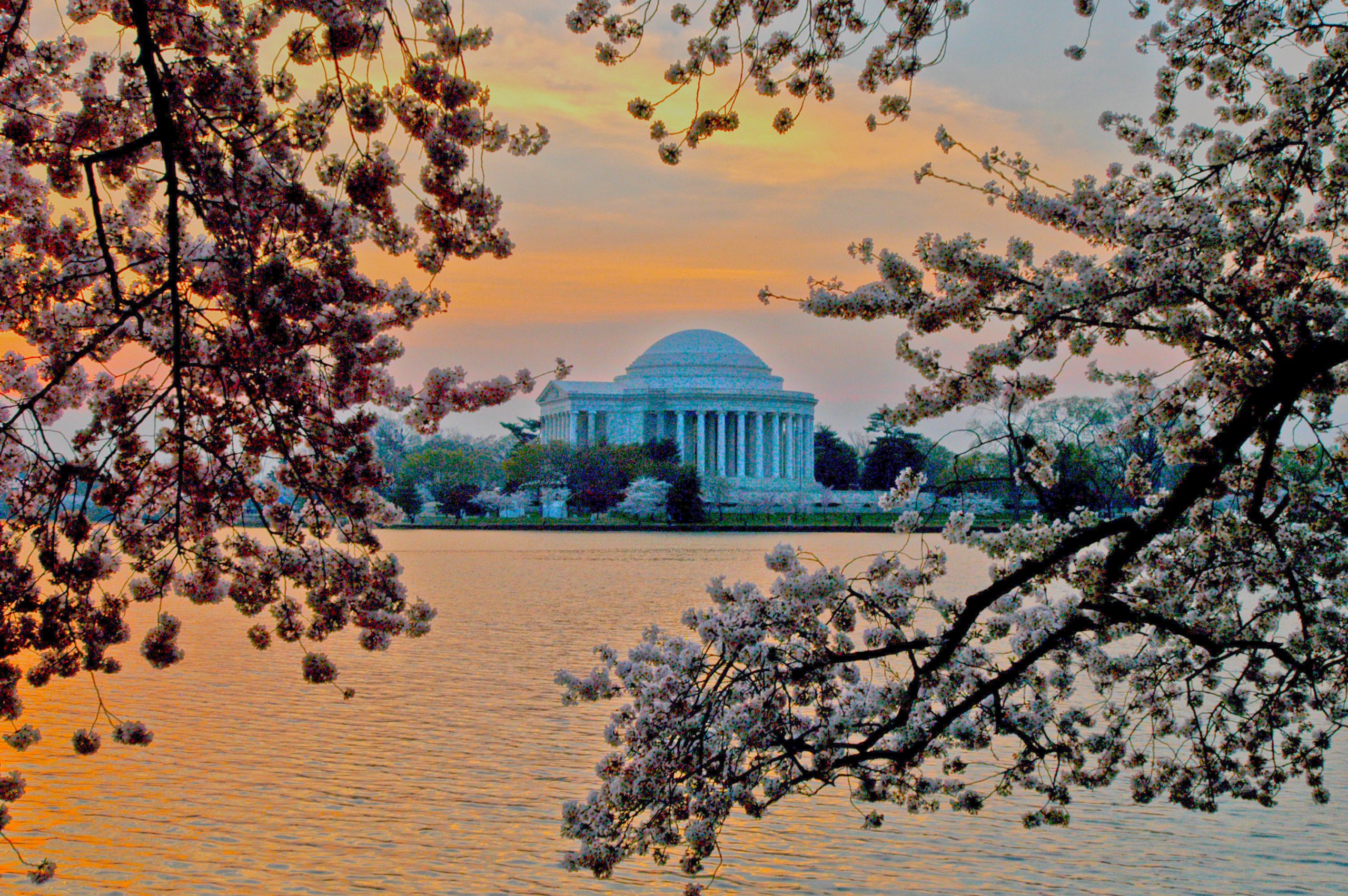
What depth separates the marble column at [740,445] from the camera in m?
116

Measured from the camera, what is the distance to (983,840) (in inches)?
443

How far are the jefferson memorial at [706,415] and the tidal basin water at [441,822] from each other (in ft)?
306

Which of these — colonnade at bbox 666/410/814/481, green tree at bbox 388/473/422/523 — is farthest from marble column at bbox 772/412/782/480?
green tree at bbox 388/473/422/523

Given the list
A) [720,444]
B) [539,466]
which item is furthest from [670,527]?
[720,444]

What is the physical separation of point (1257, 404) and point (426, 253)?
160 inches

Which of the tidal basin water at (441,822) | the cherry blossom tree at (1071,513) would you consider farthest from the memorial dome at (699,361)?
the cherry blossom tree at (1071,513)

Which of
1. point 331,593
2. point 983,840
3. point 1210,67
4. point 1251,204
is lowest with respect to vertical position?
point 983,840

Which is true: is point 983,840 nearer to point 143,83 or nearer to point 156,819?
point 156,819

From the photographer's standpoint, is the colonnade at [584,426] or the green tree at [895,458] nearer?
the green tree at [895,458]

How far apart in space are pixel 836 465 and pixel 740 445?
10.4 metres

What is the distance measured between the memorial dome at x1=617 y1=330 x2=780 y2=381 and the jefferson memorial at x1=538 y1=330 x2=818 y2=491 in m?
0.11

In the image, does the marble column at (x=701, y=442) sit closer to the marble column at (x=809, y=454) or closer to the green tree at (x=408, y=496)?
the marble column at (x=809, y=454)

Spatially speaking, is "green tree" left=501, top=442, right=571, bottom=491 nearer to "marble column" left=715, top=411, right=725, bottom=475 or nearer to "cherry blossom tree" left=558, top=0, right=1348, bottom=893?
"marble column" left=715, top=411, right=725, bottom=475

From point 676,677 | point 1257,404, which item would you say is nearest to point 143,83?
point 676,677
